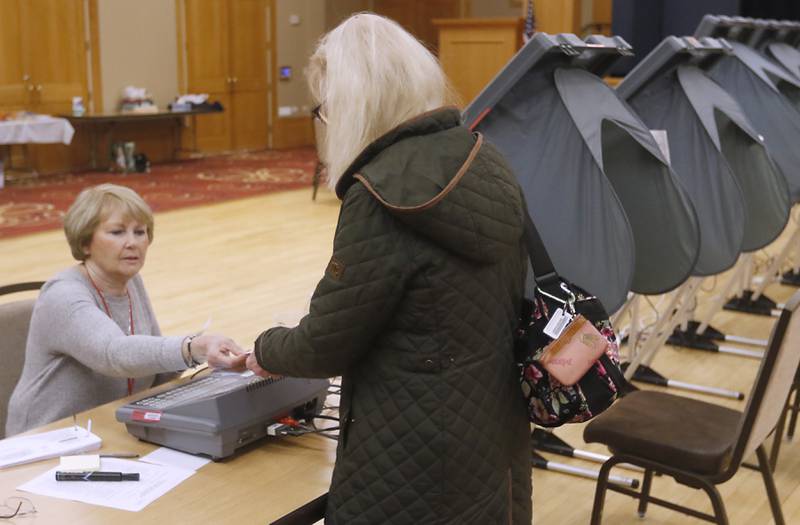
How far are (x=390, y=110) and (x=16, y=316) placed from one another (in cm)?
140

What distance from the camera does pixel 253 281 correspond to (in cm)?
634

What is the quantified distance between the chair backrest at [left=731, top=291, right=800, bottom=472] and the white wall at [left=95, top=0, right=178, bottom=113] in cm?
1047

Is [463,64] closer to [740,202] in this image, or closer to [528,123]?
[740,202]

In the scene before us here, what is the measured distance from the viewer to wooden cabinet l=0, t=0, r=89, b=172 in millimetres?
10464

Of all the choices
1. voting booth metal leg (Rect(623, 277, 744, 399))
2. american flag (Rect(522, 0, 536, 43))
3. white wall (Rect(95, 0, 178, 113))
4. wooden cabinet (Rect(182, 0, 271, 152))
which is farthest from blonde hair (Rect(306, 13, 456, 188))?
wooden cabinet (Rect(182, 0, 271, 152))

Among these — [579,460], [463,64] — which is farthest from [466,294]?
[463,64]

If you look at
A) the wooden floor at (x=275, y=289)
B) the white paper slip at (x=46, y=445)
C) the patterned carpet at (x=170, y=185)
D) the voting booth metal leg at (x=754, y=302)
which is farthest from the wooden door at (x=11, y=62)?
the white paper slip at (x=46, y=445)

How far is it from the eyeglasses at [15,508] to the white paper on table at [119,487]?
0.04m

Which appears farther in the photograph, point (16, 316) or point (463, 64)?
point (463, 64)

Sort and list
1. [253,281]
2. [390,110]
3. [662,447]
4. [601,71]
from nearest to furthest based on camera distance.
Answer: [390,110], [662,447], [601,71], [253,281]

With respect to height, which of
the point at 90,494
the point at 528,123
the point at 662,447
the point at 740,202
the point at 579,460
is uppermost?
the point at 528,123

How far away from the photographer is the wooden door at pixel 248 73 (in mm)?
13758

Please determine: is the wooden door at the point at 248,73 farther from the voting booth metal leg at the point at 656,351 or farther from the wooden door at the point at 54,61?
the voting booth metal leg at the point at 656,351

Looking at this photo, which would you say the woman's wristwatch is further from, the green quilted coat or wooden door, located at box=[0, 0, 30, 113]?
wooden door, located at box=[0, 0, 30, 113]
